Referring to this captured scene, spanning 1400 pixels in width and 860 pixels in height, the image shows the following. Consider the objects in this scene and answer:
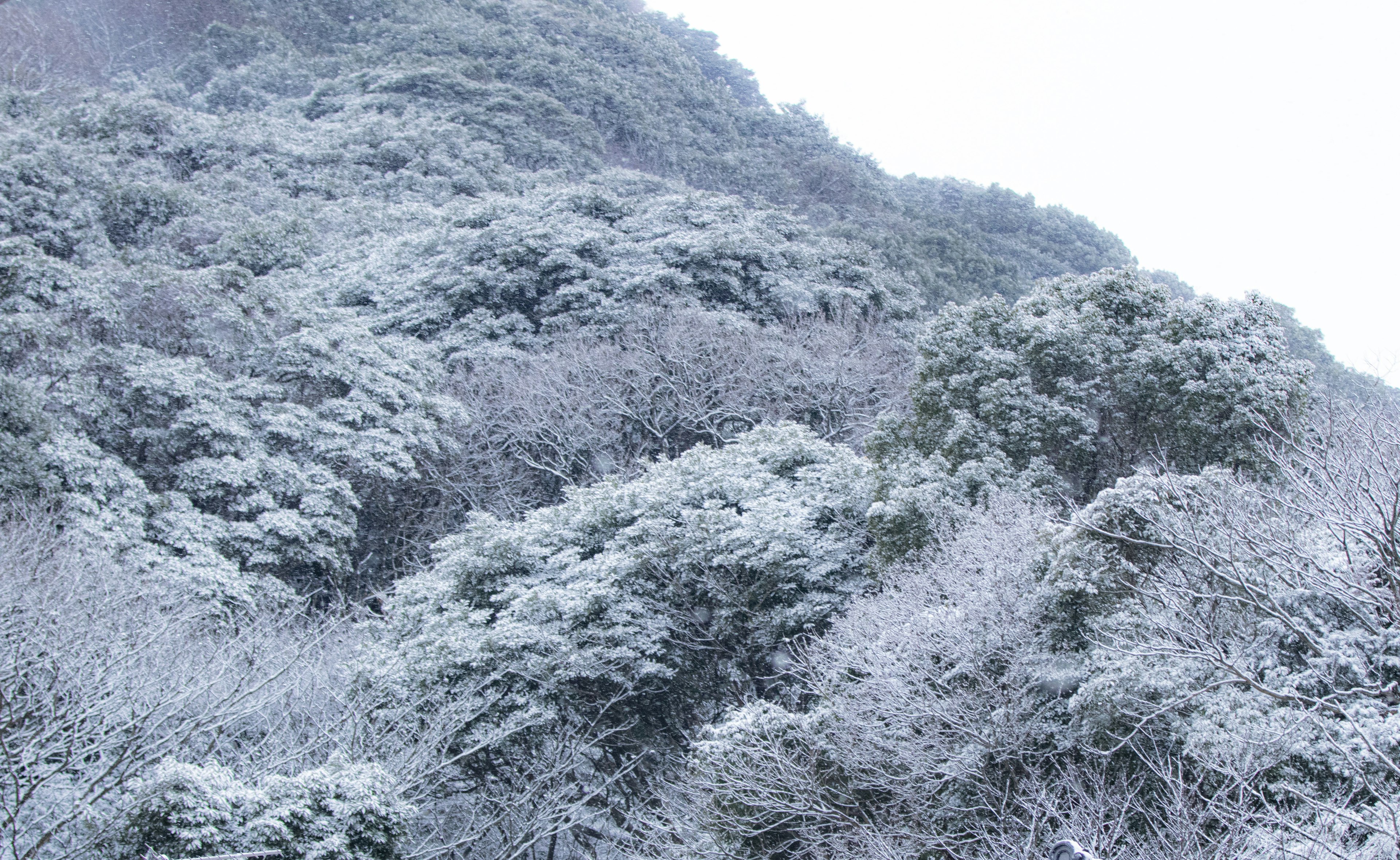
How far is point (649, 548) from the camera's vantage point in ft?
39.5

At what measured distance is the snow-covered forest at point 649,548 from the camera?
7043mm

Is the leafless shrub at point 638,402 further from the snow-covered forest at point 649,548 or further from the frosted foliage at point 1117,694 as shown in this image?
the frosted foliage at point 1117,694

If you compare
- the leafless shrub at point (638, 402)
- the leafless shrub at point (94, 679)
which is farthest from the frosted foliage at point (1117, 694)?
the leafless shrub at point (638, 402)

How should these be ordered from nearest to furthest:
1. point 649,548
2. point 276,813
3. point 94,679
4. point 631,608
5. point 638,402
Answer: point 276,813 → point 94,679 → point 631,608 → point 649,548 → point 638,402

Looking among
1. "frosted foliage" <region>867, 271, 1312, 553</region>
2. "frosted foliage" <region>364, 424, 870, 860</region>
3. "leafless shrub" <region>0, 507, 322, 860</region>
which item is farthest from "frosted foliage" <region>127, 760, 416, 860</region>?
"frosted foliage" <region>867, 271, 1312, 553</region>

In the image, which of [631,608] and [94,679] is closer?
[94,679]

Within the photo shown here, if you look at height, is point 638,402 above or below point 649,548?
below

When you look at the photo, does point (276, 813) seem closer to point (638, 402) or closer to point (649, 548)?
point (649, 548)

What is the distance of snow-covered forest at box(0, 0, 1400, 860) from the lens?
7.04 meters

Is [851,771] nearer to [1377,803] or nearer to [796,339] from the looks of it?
[1377,803]

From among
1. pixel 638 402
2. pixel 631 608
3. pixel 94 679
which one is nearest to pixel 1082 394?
pixel 631 608

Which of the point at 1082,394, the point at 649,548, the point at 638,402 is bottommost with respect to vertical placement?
the point at 638,402

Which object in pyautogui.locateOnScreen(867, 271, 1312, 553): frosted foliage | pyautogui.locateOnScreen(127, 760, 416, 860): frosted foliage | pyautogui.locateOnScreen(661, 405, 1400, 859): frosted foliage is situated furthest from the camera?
pyautogui.locateOnScreen(867, 271, 1312, 553): frosted foliage

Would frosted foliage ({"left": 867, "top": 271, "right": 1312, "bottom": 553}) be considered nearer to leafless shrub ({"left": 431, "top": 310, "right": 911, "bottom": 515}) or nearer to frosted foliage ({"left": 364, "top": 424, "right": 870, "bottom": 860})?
frosted foliage ({"left": 364, "top": 424, "right": 870, "bottom": 860})
